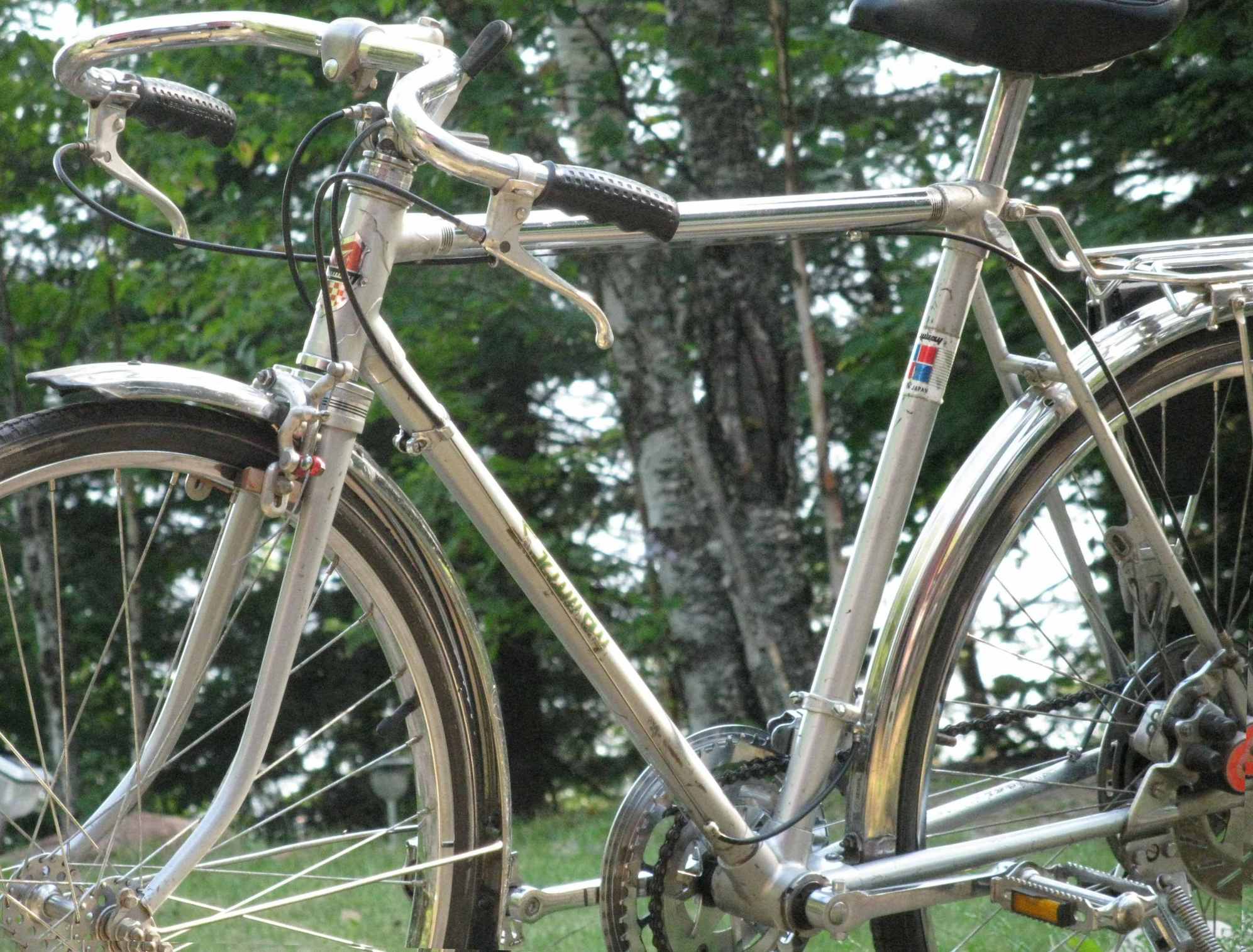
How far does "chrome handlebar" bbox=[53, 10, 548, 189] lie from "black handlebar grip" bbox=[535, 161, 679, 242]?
0.02 meters

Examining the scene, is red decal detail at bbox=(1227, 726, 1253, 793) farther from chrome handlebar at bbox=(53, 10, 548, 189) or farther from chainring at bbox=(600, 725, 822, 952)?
chrome handlebar at bbox=(53, 10, 548, 189)

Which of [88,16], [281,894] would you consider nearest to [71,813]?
[281,894]

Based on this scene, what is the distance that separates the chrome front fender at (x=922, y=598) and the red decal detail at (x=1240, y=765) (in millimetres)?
510

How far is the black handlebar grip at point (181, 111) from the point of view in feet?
5.64

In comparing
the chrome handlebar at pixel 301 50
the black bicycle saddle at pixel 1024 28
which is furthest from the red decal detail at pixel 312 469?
the black bicycle saddle at pixel 1024 28

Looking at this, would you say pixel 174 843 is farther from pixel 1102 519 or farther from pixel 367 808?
pixel 367 808

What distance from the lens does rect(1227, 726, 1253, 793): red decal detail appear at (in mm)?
2172

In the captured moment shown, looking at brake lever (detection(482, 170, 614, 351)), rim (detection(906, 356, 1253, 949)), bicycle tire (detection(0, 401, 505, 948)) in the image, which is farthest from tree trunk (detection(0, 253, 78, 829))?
brake lever (detection(482, 170, 614, 351))

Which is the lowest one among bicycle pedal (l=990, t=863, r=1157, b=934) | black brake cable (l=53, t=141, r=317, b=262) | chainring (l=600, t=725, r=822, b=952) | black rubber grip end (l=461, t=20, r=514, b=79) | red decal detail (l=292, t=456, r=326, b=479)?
bicycle pedal (l=990, t=863, r=1157, b=934)

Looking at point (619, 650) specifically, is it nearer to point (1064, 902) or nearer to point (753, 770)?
point (753, 770)

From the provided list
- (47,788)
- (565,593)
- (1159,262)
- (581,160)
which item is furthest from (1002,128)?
(581,160)

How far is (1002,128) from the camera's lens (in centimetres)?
212

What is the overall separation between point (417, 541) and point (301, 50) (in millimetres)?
598

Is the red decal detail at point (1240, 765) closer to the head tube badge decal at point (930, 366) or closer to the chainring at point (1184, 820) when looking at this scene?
the chainring at point (1184, 820)
